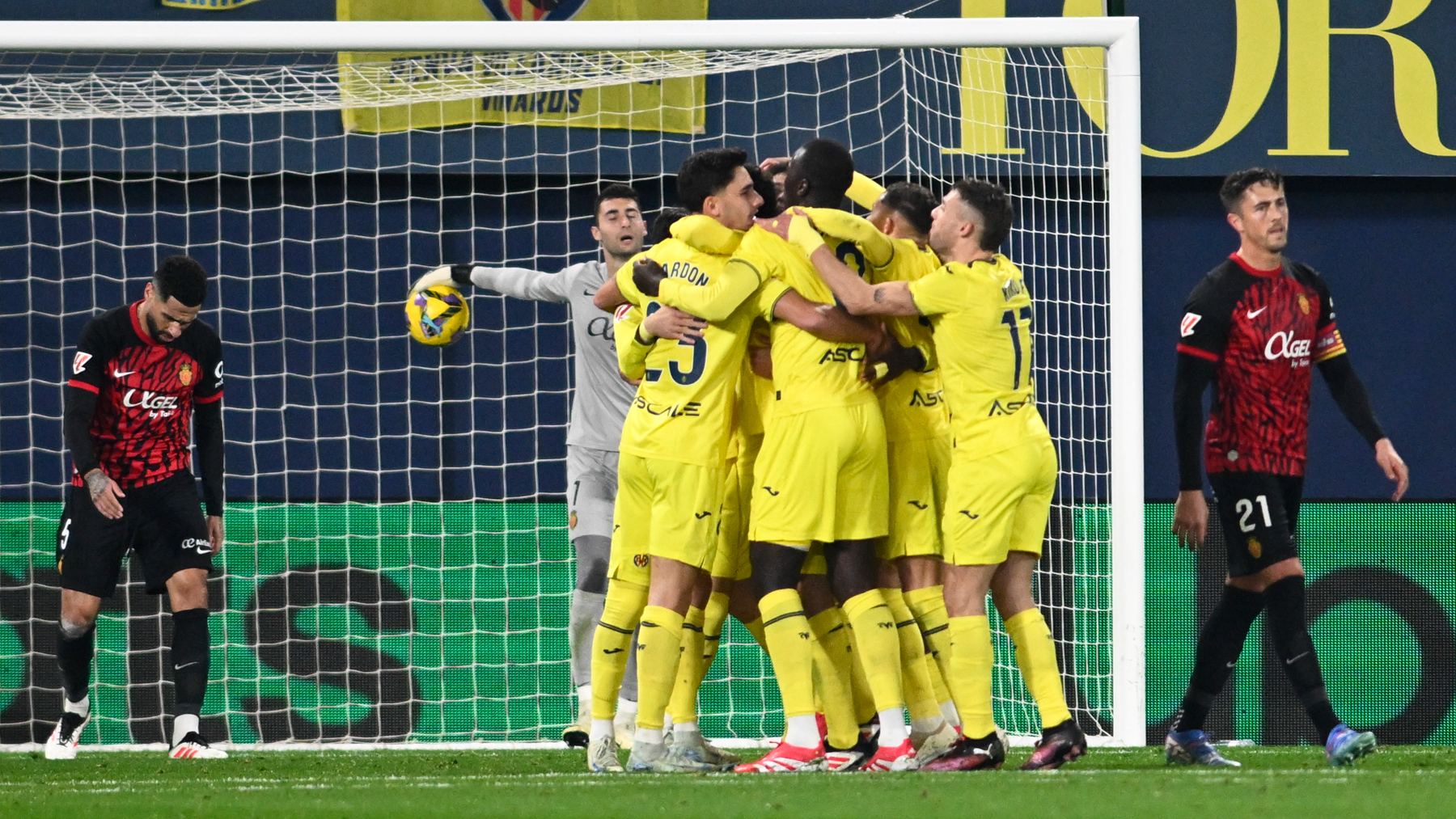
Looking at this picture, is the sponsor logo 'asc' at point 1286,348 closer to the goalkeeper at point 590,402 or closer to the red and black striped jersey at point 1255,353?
the red and black striped jersey at point 1255,353

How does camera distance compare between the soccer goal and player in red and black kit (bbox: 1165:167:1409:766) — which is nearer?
player in red and black kit (bbox: 1165:167:1409:766)

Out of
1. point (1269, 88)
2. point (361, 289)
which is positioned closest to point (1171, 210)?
point (1269, 88)

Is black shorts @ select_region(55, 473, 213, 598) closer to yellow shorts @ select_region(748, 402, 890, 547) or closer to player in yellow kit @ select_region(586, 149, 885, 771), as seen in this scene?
player in yellow kit @ select_region(586, 149, 885, 771)

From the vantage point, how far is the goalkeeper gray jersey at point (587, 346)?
6844mm

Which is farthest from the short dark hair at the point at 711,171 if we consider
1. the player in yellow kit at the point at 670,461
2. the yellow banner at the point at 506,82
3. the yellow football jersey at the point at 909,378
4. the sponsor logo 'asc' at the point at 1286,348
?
the yellow banner at the point at 506,82

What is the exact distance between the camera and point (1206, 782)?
4547 mm

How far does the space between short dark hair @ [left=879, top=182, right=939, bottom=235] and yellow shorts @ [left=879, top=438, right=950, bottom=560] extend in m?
0.69

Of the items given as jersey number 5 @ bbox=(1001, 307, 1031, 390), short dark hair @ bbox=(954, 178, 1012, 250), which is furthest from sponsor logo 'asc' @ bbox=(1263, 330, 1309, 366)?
short dark hair @ bbox=(954, 178, 1012, 250)

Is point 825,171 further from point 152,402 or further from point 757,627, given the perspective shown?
point 152,402

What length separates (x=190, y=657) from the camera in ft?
20.6

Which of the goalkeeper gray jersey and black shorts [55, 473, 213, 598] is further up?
the goalkeeper gray jersey

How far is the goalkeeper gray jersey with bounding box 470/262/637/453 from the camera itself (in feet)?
22.5

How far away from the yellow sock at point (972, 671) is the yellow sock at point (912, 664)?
42cm

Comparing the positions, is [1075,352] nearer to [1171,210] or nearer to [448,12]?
[1171,210]
